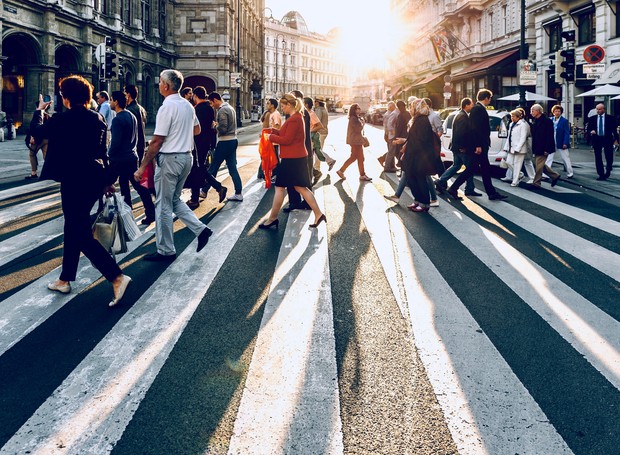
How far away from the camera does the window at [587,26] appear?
25172mm

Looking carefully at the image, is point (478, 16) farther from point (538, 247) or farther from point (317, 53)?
point (317, 53)

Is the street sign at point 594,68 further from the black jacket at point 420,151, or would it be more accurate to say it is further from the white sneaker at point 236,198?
the white sneaker at point 236,198

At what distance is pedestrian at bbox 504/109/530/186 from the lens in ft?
39.2

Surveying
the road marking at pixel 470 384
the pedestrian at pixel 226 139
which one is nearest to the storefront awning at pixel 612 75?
the pedestrian at pixel 226 139

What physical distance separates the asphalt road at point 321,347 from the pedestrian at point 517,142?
4998 millimetres

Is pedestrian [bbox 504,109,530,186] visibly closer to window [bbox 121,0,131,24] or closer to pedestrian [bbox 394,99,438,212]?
pedestrian [bbox 394,99,438,212]

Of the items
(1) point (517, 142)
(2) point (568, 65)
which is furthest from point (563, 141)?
(2) point (568, 65)

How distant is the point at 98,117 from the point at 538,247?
15.8 ft

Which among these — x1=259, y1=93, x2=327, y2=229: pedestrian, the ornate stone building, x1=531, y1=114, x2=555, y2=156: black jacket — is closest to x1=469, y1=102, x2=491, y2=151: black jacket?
x1=531, y1=114, x2=555, y2=156: black jacket

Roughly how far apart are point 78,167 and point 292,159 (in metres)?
3.38

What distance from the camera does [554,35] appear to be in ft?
94.4

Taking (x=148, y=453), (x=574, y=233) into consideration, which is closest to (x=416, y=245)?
(x=574, y=233)

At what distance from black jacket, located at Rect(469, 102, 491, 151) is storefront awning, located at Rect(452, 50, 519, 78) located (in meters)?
22.8

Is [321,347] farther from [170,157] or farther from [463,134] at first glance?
[463,134]
